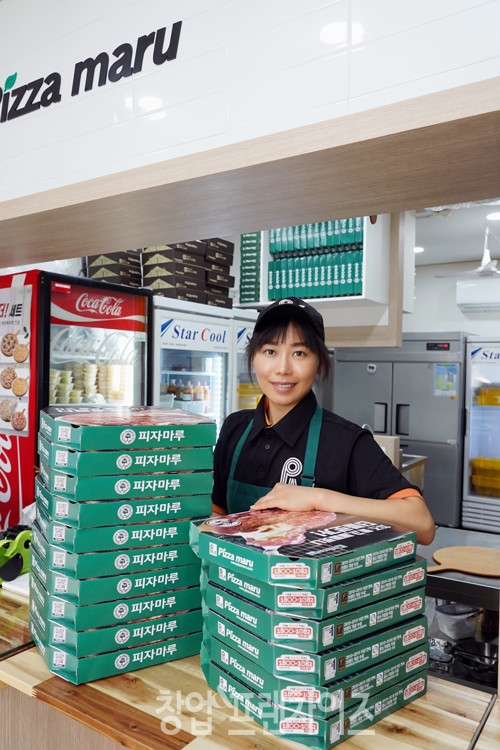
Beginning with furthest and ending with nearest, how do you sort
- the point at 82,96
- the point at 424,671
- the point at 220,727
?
the point at 82,96, the point at 424,671, the point at 220,727

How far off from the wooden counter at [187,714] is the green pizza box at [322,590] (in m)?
0.19

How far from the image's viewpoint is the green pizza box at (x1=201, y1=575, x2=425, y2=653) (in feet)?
2.56

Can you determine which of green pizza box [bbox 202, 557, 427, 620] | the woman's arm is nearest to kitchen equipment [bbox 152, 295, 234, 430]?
the woman's arm

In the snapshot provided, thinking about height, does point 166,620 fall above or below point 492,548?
above

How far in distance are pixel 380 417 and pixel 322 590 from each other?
21.1ft

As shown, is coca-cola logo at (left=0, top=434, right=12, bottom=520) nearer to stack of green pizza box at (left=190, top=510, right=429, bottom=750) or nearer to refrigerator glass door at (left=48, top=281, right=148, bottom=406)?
refrigerator glass door at (left=48, top=281, right=148, bottom=406)

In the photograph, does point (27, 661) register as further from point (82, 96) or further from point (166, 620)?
point (82, 96)

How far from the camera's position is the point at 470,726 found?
2.89 feet

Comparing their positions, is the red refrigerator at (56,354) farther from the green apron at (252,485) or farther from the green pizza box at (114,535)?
the green pizza box at (114,535)

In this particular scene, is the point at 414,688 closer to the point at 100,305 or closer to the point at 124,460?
the point at 124,460

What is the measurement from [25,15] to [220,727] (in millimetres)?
2002

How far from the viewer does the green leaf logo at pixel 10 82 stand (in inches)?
72.2

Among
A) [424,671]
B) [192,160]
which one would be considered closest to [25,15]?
[192,160]

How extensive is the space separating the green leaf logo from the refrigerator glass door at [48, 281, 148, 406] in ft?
3.62
